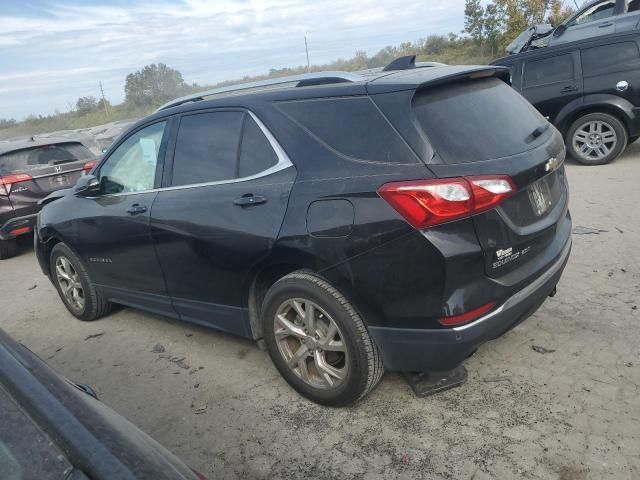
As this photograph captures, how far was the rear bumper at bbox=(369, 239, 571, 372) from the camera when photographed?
8.45ft

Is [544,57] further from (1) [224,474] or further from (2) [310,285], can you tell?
(1) [224,474]

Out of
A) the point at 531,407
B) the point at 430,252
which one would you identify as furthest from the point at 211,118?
the point at 531,407

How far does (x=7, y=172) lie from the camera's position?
7332 mm

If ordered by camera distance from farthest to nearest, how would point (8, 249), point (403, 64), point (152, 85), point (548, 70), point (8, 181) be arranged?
point (152, 85)
point (548, 70)
point (8, 249)
point (8, 181)
point (403, 64)

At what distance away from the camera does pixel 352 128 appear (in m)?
2.77

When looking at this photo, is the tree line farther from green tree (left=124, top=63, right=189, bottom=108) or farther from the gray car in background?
the gray car in background

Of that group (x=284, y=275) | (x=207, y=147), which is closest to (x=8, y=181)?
(x=207, y=147)

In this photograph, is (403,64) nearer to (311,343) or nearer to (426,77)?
(426,77)

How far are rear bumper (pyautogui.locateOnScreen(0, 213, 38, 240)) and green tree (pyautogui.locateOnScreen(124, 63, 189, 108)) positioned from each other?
68.1 feet

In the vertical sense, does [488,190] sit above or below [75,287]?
above

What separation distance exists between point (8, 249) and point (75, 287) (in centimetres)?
380

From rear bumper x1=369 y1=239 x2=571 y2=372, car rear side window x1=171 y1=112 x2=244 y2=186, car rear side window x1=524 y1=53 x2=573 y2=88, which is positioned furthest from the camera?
car rear side window x1=524 y1=53 x2=573 y2=88

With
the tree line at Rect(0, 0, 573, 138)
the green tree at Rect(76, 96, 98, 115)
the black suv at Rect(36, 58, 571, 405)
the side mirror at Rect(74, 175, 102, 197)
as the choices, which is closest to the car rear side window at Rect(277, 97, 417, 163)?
the black suv at Rect(36, 58, 571, 405)

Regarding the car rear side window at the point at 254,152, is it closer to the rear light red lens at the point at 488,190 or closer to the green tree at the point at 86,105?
the rear light red lens at the point at 488,190
